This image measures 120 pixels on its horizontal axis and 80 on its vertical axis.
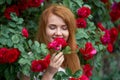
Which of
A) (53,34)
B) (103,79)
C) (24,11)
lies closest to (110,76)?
(103,79)

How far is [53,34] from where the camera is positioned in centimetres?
298

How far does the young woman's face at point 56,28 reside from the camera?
2975mm

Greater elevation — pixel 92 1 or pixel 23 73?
pixel 92 1

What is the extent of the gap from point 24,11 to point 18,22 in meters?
0.33

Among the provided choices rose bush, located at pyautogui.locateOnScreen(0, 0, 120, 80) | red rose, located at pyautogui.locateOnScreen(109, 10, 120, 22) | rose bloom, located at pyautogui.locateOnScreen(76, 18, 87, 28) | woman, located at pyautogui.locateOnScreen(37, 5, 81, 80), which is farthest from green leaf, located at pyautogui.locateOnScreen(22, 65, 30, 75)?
red rose, located at pyautogui.locateOnScreen(109, 10, 120, 22)

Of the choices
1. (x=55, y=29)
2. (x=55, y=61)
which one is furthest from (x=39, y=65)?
(x=55, y=29)

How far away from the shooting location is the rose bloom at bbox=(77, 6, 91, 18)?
134 inches

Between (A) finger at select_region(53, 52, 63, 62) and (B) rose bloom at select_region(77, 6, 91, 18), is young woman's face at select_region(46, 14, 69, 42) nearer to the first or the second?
(A) finger at select_region(53, 52, 63, 62)

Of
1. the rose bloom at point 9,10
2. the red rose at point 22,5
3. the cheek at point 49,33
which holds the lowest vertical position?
the cheek at point 49,33

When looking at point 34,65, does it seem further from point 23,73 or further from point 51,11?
point 51,11

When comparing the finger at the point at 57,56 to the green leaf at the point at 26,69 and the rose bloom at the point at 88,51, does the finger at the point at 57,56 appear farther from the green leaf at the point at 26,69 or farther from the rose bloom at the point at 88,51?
the rose bloom at the point at 88,51

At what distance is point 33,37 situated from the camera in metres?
3.49

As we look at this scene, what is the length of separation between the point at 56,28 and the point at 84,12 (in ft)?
1.59

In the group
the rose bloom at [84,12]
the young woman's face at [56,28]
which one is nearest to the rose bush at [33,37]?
the rose bloom at [84,12]
